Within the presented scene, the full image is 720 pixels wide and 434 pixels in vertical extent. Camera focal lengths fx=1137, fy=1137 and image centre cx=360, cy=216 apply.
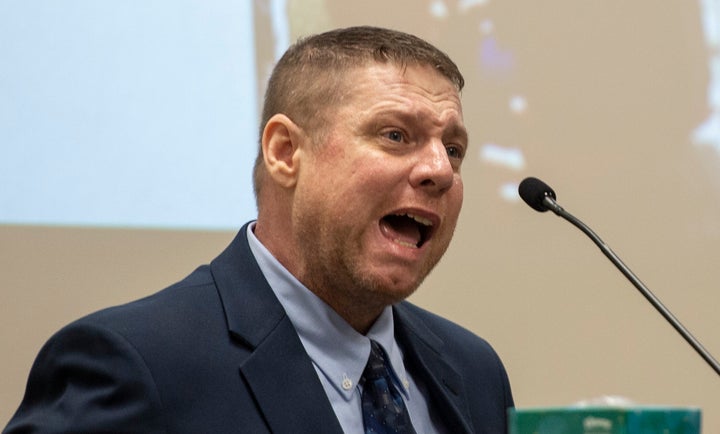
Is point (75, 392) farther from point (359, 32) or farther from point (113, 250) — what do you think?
point (113, 250)

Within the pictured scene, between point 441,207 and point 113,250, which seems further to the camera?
point 113,250

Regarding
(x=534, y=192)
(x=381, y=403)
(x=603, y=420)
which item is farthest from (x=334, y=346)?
(x=603, y=420)

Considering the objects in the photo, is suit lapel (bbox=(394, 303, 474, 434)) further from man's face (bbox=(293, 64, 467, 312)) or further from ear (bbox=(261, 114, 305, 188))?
ear (bbox=(261, 114, 305, 188))

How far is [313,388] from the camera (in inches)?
88.7

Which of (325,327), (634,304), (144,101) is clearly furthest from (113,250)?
(634,304)

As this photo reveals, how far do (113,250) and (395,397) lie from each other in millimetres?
1198

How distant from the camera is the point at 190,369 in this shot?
2.15 meters

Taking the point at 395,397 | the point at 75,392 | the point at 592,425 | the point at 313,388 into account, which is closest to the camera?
the point at 592,425

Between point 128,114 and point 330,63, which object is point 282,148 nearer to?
point 330,63

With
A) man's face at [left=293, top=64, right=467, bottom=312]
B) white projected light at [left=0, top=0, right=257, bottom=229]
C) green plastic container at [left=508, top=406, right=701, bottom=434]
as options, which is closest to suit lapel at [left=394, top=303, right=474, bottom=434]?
man's face at [left=293, top=64, right=467, bottom=312]

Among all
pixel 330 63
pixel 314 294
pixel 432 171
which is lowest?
pixel 314 294

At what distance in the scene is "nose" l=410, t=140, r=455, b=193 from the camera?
2.34 meters

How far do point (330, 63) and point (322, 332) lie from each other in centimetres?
58

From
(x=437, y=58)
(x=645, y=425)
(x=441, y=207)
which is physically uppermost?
(x=437, y=58)
